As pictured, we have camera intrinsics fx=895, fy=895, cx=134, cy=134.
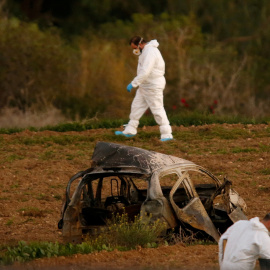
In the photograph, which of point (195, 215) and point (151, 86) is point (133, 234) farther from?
point (151, 86)

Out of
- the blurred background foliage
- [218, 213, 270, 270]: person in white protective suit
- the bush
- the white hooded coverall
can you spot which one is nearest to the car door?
the bush

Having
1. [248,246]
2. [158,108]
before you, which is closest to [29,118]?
[158,108]

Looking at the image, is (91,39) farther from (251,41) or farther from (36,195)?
(36,195)

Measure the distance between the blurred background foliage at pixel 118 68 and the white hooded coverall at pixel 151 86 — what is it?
585 cm

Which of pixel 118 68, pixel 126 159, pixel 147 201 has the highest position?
pixel 118 68

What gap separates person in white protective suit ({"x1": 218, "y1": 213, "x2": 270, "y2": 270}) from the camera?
7.96 m

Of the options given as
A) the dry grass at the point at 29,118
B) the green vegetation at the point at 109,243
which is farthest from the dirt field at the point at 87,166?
the dry grass at the point at 29,118

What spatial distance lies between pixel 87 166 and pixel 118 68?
1081 cm

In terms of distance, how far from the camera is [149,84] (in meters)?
18.7

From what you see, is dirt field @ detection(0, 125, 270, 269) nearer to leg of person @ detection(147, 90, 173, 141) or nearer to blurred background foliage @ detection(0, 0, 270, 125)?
leg of person @ detection(147, 90, 173, 141)

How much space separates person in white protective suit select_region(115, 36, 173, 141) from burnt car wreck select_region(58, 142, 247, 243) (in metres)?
6.38

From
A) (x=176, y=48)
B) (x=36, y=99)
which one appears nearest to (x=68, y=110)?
(x=36, y=99)

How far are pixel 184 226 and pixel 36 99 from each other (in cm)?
1706

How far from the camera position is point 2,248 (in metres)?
11.9
